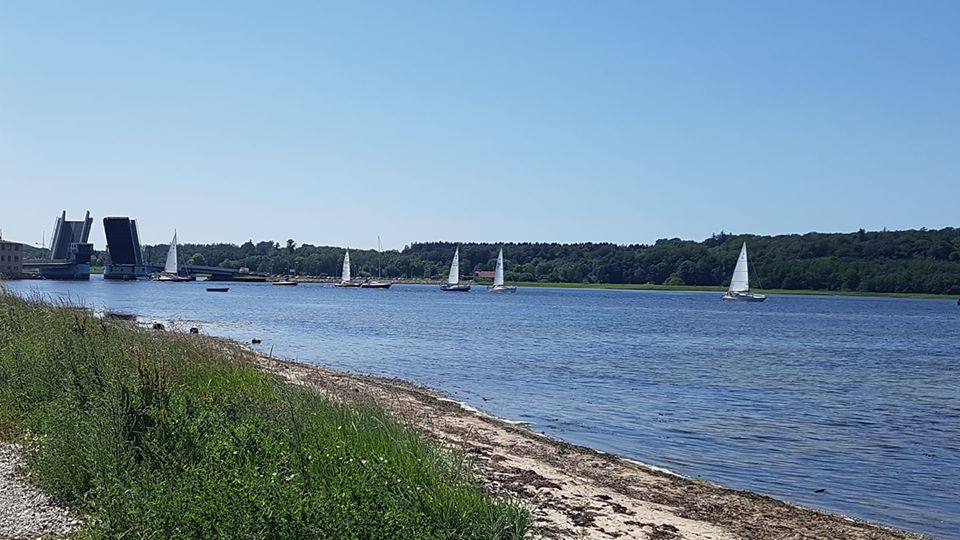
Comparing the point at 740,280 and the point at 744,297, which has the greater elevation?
the point at 740,280

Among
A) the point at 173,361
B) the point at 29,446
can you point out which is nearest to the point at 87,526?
the point at 29,446

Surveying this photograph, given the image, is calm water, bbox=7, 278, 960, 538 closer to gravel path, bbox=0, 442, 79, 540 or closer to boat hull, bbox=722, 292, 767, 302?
gravel path, bbox=0, 442, 79, 540

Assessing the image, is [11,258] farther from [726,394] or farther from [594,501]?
[594,501]

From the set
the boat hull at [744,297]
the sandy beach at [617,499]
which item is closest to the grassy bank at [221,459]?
the sandy beach at [617,499]

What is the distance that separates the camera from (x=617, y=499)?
13383 mm

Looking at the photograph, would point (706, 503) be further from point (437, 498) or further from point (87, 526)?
point (87, 526)

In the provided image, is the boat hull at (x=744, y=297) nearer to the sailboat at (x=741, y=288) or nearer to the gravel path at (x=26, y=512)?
the sailboat at (x=741, y=288)

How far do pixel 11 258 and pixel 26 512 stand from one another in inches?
6164

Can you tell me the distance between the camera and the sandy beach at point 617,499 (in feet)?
38.4

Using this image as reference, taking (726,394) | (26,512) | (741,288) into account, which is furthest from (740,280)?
(26,512)

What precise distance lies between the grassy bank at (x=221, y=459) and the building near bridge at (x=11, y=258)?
144171mm

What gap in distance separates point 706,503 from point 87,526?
369 inches

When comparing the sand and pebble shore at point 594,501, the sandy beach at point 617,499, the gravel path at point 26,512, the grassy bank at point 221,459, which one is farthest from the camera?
the sandy beach at point 617,499

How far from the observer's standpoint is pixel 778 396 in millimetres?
30953
